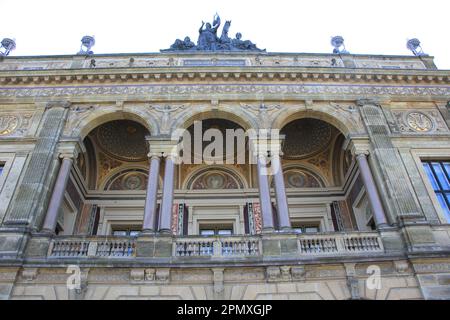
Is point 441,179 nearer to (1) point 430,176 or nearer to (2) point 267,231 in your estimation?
(1) point 430,176

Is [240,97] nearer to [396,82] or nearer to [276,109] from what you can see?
[276,109]

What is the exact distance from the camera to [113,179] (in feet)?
50.2

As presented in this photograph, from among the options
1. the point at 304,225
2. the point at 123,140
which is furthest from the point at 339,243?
the point at 123,140

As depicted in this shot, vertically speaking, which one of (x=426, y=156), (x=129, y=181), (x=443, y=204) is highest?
(x=129, y=181)

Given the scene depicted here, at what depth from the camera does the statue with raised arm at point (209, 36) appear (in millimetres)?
16797

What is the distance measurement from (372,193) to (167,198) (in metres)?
6.37

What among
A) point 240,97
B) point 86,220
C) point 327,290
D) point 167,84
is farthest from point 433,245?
point 86,220

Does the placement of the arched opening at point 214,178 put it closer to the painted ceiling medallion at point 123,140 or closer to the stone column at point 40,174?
the painted ceiling medallion at point 123,140

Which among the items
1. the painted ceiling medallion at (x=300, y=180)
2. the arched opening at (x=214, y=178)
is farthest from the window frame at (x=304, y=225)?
the arched opening at (x=214, y=178)

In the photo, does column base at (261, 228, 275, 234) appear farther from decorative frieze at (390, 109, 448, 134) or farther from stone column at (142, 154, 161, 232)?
decorative frieze at (390, 109, 448, 134)

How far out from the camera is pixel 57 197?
1103cm

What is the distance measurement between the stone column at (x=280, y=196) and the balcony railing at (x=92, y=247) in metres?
4.33

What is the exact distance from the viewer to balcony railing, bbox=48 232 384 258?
9.95 m

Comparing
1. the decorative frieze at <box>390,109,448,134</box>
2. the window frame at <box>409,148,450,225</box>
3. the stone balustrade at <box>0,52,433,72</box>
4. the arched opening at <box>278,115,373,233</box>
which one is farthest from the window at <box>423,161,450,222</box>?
the stone balustrade at <box>0,52,433,72</box>
